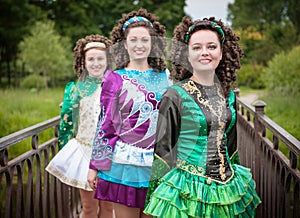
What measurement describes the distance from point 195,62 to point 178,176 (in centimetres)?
50

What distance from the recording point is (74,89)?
2627 millimetres

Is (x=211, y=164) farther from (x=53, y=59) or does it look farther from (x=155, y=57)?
(x=53, y=59)

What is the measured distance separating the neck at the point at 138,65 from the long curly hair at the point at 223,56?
19 centimetres

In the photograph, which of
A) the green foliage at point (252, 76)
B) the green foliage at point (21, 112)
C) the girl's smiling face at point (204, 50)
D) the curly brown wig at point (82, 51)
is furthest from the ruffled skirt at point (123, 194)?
the green foliage at point (252, 76)

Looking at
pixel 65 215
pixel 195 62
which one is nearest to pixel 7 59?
pixel 65 215

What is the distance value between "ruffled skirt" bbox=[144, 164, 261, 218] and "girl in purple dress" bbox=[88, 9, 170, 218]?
0.38 meters

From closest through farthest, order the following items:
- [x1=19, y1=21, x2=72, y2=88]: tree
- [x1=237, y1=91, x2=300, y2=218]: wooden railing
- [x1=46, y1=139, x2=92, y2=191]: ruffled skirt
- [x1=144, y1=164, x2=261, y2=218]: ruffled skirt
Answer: [x1=144, y1=164, x2=261, y2=218]: ruffled skirt → [x1=237, y1=91, x2=300, y2=218]: wooden railing → [x1=46, y1=139, x2=92, y2=191]: ruffled skirt → [x1=19, y1=21, x2=72, y2=88]: tree

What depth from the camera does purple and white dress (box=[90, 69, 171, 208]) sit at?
73.6 inches

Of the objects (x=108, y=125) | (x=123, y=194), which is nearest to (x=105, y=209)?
(x=123, y=194)

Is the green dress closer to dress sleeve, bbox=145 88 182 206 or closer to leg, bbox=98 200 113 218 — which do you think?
dress sleeve, bbox=145 88 182 206

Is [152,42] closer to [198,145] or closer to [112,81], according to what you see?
[112,81]

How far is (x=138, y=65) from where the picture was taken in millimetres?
1957

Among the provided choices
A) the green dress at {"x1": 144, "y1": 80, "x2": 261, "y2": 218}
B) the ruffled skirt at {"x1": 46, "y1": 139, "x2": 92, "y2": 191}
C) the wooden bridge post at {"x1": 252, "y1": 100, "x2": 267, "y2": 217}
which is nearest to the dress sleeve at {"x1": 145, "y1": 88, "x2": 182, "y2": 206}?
the green dress at {"x1": 144, "y1": 80, "x2": 261, "y2": 218}

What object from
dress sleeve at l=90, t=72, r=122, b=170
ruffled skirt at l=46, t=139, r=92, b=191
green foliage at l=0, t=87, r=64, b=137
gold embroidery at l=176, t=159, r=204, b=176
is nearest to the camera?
gold embroidery at l=176, t=159, r=204, b=176
